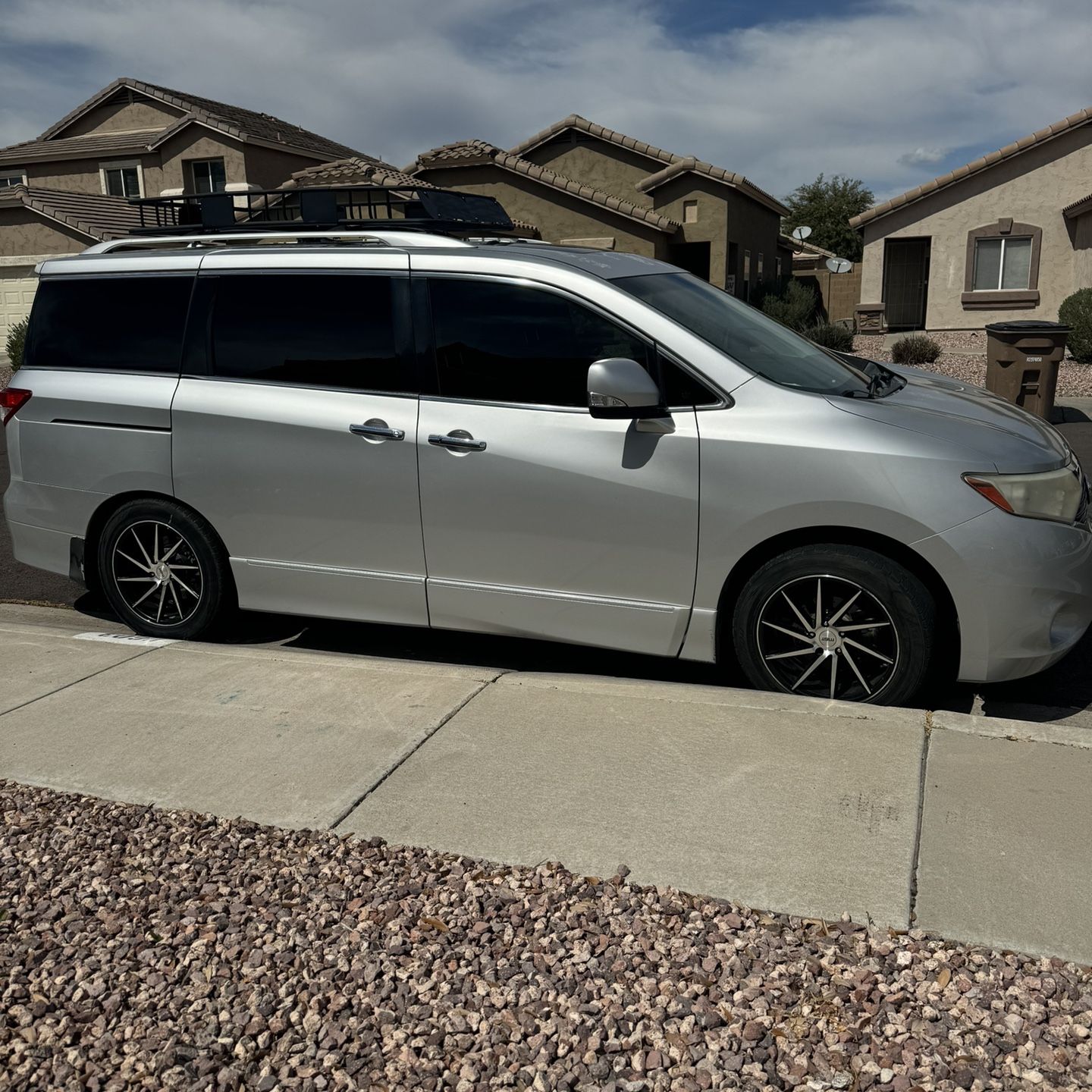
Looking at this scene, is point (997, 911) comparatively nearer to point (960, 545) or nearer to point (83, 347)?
point (960, 545)

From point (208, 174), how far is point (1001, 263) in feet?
74.7

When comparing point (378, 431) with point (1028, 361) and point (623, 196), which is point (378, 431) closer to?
point (1028, 361)

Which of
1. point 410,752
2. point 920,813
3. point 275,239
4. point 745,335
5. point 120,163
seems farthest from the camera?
point 120,163

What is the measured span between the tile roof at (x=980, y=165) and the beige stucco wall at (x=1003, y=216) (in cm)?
17

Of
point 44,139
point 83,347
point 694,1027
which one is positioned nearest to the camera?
point 694,1027

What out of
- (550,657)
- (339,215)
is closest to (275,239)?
(339,215)

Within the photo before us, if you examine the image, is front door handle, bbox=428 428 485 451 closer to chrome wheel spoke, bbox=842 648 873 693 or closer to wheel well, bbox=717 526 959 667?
wheel well, bbox=717 526 959 667

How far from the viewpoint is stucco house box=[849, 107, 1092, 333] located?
26359 mm

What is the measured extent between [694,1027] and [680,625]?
2.22 meters

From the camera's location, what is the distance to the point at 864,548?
Answer: 15.0ft

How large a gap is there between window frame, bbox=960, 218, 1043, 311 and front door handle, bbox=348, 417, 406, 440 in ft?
83.3

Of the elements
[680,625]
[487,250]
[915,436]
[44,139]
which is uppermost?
[44,139]

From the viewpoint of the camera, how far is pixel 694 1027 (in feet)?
9.14

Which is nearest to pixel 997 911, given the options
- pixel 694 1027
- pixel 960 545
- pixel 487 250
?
pixel 694 1027
